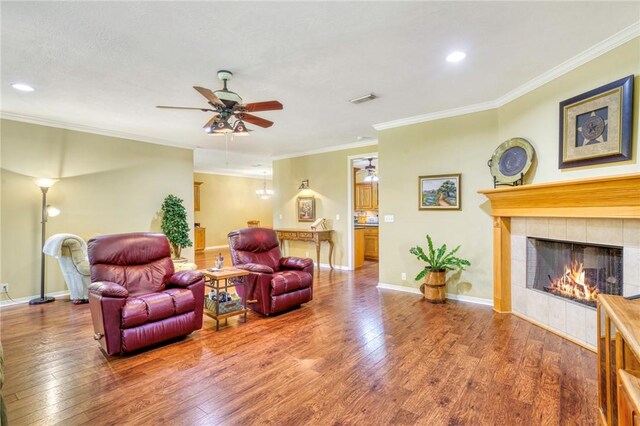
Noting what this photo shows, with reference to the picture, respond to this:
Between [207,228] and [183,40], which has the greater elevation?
[183,40]

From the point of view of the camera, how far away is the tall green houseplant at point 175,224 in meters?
5.70

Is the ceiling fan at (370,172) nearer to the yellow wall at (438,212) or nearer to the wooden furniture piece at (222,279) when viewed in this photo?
the yellow wall at (438,212)

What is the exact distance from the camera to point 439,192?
444cm

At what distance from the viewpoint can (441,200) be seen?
442 cm

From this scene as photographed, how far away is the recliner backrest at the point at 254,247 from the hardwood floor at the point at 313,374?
88 centimetres

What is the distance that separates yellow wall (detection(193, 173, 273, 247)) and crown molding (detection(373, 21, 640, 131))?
23.1 feet

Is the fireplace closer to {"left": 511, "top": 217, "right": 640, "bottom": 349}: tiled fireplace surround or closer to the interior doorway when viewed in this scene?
{"left": 511, "top": 217, "right": 640, "bottom": 349}: tiled fireplace surround

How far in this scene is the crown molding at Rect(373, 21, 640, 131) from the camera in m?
2.48

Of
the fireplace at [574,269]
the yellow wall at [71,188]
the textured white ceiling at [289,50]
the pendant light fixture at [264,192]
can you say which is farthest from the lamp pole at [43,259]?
the pendant light fixture at [264,192]

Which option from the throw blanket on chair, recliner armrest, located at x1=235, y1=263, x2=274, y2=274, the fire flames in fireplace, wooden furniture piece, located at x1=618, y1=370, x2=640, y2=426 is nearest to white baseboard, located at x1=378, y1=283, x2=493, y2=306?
the fire flames in fireplace

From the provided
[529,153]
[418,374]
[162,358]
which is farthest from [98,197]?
[529,153]

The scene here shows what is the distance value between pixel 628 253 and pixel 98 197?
685cm

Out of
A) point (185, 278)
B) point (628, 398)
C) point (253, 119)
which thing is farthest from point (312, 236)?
point (628, 398)

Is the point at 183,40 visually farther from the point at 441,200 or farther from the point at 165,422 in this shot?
the point at 441,200
